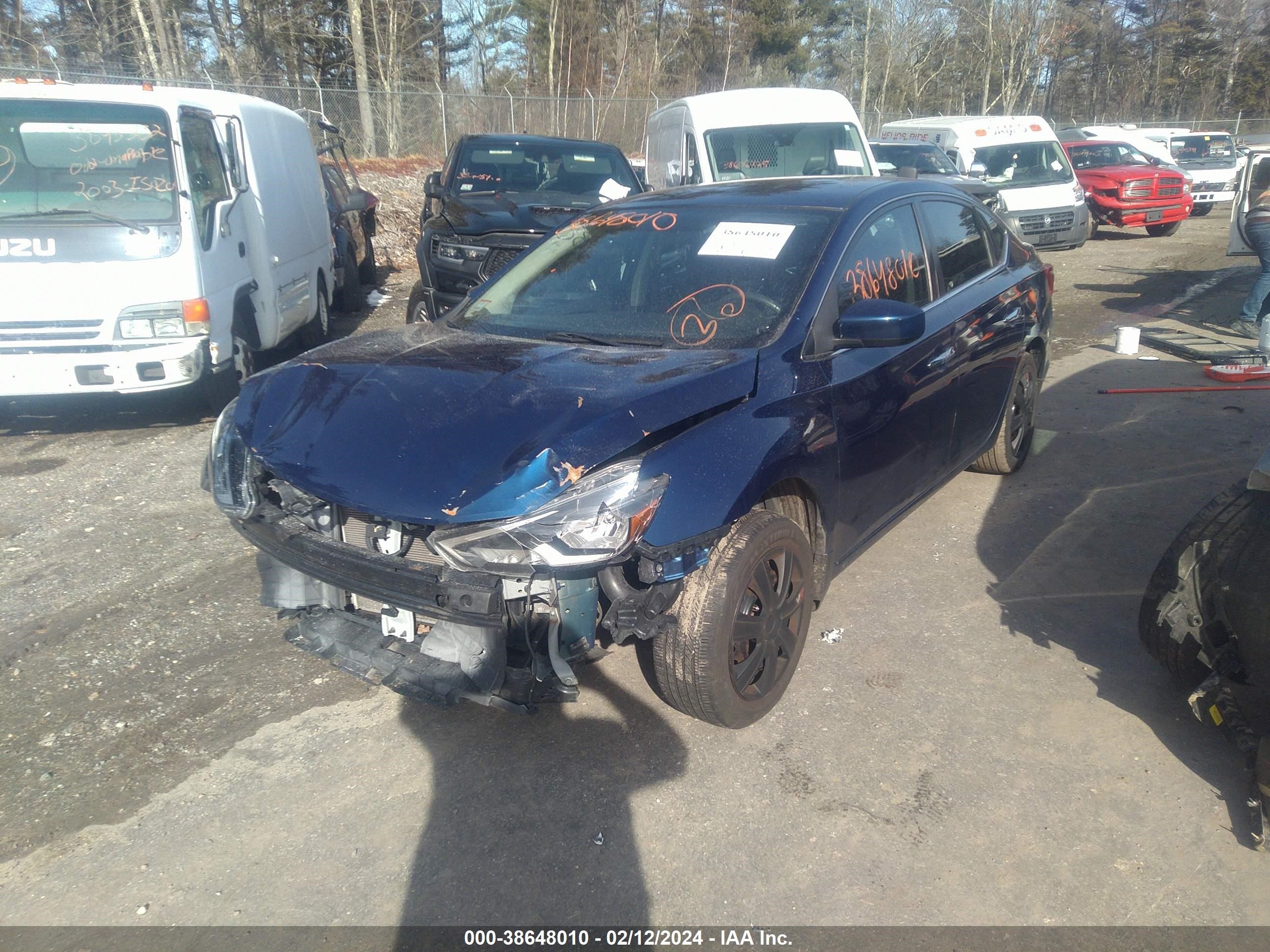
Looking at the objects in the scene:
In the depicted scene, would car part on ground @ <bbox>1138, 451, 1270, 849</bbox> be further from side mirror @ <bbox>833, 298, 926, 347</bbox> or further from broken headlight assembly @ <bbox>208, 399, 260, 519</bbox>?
broken headlight assembly @ <bbox>208, 399, 260, 519</bbox>

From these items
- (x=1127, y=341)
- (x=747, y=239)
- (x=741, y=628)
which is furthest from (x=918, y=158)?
(x=741, y=628)

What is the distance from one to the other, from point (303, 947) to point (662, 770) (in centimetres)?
117

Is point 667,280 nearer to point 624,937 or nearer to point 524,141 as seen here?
point 624,937

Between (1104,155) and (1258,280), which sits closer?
(1258,280)

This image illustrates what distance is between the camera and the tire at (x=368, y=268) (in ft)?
42.6

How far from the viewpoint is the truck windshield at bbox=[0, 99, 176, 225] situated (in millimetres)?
6223

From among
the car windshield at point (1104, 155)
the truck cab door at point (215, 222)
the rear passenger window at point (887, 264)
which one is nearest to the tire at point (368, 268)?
the truck cab door at point (215, 222)

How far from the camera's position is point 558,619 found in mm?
2750

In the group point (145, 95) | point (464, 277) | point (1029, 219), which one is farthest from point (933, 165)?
point (145, 95)

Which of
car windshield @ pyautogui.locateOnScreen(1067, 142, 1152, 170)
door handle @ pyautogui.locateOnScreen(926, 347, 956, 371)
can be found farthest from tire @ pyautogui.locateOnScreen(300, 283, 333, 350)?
car windshield @ pyautogui.locateOnScreen(1067, 142, 1152, 170)

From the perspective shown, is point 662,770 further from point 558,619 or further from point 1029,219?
point 1029,219

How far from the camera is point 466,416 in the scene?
291 centimetres

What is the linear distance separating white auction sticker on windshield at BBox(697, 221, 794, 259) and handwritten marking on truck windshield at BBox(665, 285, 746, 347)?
0.65 ft

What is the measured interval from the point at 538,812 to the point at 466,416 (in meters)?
1.23
